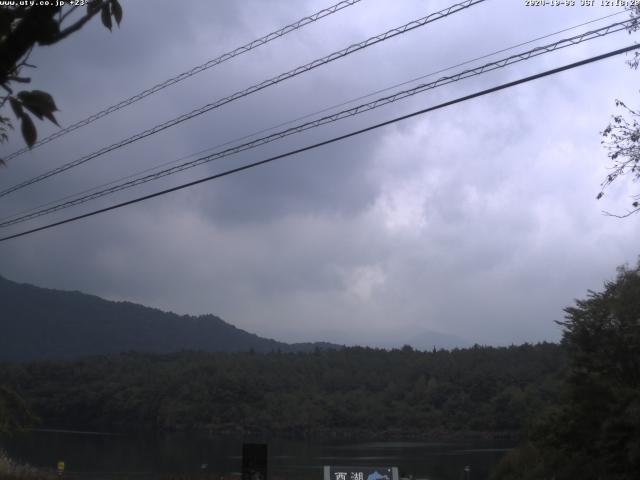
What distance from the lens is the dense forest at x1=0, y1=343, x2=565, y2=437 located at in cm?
8969

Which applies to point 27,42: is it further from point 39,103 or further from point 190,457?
point 190,457

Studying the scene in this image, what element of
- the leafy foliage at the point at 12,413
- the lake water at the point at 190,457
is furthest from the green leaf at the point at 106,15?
the lake water at the point at 190,457

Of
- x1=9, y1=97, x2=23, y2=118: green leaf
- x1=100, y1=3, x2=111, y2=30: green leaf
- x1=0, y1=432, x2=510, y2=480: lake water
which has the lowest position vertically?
x1=0, y1=432, x2=510, y2=480: lake water

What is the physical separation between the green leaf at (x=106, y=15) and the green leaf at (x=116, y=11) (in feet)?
0.10

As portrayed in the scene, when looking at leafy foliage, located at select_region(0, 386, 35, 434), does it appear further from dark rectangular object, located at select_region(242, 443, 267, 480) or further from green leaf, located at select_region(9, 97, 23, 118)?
green leaf, located at select_region(9, 97, 23, 118)

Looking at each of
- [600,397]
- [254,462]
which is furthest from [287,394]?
[254,462]

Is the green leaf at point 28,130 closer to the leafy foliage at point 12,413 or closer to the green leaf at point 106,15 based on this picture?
the green leaf at point 106,15

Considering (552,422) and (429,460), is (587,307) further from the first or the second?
(429,460)

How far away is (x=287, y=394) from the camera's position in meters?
107

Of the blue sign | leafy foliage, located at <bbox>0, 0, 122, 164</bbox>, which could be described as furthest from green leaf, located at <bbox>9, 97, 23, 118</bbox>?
the blue sign

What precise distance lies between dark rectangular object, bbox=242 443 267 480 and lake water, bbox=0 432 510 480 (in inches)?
613

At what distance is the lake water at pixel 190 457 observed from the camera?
41000mm

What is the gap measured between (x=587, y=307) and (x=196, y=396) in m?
86.7

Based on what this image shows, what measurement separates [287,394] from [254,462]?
312 feet
